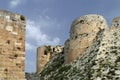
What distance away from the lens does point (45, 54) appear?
4712 centimetres

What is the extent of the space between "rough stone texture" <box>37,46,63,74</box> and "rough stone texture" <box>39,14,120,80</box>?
22.0 feet

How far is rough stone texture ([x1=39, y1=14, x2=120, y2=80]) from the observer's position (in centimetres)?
2970

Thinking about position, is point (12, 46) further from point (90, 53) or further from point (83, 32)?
point (83, 32)

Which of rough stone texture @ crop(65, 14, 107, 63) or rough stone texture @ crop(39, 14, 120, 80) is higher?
rough stone texture @ crop(65, 14, 107, 63)

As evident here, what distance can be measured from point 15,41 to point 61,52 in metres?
30.5

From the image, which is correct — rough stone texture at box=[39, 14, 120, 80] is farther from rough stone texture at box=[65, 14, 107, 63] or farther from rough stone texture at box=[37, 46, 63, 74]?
rough stone texture at box=[37, 46, 63, 74]

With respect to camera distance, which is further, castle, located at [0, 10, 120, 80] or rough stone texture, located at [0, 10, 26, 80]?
castle, located at [0, 10, 120, 80]

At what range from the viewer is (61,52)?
4575 centimetres

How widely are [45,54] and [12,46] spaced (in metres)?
32.0

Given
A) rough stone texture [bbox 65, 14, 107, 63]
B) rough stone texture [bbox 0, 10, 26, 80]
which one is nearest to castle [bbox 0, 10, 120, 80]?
rough stone texture [bbox 65, 14, 107, 63]

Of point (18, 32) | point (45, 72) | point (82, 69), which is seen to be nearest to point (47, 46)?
point (45, 72)

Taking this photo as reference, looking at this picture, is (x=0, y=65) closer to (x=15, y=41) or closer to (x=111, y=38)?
(x=15, y=41)

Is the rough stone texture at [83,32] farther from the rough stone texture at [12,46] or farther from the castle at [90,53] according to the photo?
the rough stone texture at [12,46]

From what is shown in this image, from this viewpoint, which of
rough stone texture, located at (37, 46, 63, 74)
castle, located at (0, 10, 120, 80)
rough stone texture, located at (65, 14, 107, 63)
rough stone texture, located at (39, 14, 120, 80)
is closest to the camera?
rough stone texture, located at (39, 14, 120, 80)
